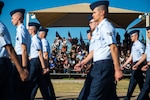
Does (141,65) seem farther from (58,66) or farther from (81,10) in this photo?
(58,66)

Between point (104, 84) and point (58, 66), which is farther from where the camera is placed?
point (58, 66)

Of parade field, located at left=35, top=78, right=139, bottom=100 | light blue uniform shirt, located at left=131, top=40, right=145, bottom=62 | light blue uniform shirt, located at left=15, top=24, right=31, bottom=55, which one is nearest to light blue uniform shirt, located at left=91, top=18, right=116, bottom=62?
light blue uniform shirt, located at left=15, top=24, right=31, bottom=55

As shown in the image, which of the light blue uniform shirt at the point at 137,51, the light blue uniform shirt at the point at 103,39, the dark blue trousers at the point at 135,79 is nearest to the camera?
the light blue uniform shirt at the point at 103,39

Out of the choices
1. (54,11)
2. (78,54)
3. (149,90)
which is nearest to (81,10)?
(54,11)

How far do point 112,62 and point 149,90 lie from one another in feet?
12.7

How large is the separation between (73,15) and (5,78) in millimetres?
14024

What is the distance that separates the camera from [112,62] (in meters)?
5.96

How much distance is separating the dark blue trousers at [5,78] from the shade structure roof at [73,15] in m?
12.8

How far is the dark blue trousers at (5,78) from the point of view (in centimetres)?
533

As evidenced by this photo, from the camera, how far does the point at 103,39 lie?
5898 millimetres

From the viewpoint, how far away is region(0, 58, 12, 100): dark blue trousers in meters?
5.33

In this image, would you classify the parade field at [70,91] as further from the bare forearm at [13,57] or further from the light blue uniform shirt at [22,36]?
the bare forearm at [13,57]

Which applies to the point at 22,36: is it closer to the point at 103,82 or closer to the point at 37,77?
the point at 103,82

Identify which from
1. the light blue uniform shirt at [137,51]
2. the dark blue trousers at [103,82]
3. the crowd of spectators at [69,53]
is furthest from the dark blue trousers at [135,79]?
the crowd of spectators at [69,53]
